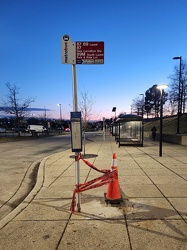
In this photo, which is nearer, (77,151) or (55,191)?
(77,151)

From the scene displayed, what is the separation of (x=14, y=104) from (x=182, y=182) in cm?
2637

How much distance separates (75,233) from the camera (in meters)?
2.95

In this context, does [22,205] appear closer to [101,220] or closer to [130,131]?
[101,220]

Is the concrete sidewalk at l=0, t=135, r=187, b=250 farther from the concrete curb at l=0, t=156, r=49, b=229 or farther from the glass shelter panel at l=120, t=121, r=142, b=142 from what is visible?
the glass shelter panel at l=120, t=121, r=142, b=142

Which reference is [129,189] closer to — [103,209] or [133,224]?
[103,209]

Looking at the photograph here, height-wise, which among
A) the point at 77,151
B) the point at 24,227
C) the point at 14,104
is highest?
the point at 14,104

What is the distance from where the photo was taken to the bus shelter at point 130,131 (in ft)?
50.9

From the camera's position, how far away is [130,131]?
18.7 meters

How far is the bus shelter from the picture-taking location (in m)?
15.5

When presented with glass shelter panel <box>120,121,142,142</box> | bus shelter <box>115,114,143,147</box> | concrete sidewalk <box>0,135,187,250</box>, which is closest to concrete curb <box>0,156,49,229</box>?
concrete sidewalk <box>0,135,187,250</box>

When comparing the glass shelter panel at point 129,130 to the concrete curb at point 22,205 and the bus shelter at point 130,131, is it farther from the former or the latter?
the concrete curb at point 22,205

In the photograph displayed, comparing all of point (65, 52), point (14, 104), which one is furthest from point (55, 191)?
point (14, 104)

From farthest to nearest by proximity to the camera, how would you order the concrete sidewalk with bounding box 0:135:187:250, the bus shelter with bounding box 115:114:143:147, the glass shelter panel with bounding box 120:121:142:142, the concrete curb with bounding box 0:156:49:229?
1. the glass shelter panel with bounding box 120:121:142:142
2. the bus shelter with bounding box 115:114:143:147
3. the concrete curb with bounding box 0:156:49:229
4. the concrete sidewalk with bounding box 0:135:187:250

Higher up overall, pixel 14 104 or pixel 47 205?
pixel 14 104
